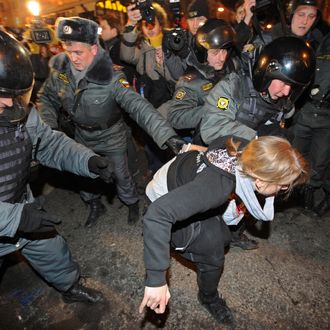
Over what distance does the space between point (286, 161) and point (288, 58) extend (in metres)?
1.07

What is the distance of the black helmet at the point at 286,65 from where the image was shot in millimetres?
2252

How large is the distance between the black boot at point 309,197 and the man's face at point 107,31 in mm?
3786

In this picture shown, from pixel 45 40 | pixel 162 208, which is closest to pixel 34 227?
pixel 162 208

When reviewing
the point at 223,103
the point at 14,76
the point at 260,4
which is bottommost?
the point at 223,103

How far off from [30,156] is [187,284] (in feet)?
5.97

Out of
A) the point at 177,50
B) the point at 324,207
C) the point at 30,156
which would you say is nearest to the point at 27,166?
the point at 30,156

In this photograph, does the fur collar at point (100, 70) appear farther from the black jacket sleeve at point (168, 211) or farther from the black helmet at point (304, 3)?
the black helmet at point (304, 3)

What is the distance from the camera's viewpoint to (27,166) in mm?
2115

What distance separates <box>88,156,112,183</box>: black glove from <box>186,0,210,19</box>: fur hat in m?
2.59

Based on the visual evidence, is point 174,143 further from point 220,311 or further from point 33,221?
point 220,311

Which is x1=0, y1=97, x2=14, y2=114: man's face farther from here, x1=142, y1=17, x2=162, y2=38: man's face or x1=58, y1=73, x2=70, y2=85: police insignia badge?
x1=142, y1=17, x2=162, y2=38: man's face

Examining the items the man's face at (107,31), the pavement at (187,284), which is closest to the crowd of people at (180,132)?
the pavement at (187,284)

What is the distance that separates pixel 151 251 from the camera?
160cm

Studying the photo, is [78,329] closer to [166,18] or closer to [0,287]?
[0,287]
